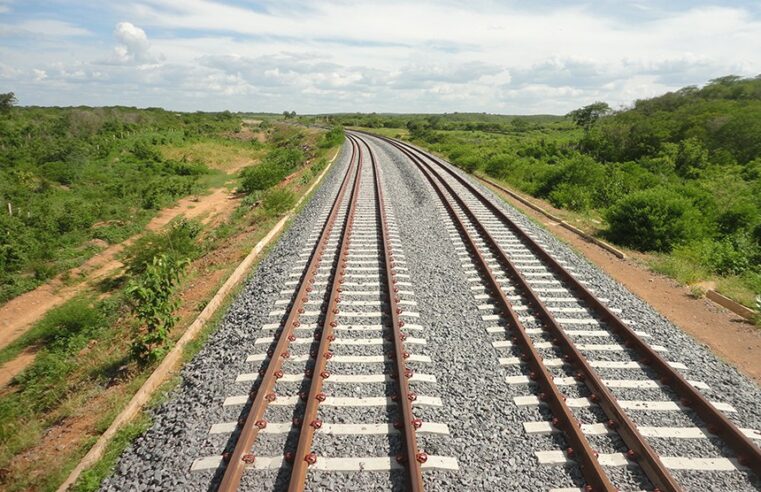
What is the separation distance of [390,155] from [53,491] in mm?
31998

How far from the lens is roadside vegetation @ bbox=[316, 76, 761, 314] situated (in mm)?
11195

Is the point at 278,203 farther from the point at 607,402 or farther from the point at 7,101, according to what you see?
the point at 7,101

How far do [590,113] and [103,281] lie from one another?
7014 cm

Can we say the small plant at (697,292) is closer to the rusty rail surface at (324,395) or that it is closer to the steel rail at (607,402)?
the steel rail at (607,402)

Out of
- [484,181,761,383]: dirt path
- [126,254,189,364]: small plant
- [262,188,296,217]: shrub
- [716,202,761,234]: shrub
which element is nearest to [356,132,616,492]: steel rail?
[484,181,761,383]: dirt path

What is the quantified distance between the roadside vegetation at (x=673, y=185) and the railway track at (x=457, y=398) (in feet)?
14.9

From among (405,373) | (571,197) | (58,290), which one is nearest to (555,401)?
(405,373)

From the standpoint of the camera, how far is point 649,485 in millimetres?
4133

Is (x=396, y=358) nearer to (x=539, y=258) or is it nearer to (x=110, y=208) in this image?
(x=539, y=258)

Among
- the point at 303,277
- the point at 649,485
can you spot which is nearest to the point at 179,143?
the point at 303,277

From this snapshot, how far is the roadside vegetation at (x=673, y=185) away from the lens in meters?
11.2

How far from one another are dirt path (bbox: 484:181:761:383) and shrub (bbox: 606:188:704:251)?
63.2 inches

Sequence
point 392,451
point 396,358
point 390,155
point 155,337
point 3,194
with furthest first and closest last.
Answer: point 390,155 → point 3,194 → point 155,337 → point 396,358 → point 392,451

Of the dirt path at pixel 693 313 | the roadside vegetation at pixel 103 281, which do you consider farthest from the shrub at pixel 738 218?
the roadside vegetation at pixel 103 281
